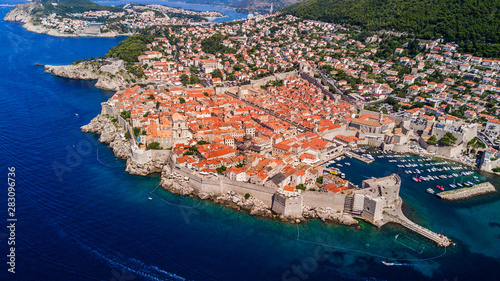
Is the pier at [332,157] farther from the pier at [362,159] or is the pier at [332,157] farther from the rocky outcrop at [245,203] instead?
the rocky outcrop at [245,203]

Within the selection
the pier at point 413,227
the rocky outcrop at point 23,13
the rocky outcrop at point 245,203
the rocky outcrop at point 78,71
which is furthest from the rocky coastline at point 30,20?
the pier at point 413,227

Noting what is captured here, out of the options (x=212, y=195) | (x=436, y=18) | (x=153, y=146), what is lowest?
(x=212, y=195)

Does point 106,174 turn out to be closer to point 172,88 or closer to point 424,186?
point 172,88

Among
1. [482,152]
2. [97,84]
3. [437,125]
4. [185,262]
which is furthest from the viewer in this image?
[97,84]

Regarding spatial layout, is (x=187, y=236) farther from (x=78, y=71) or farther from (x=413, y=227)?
(x=78, y=71)

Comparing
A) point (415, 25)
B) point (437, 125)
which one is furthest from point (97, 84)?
point (415, 25)

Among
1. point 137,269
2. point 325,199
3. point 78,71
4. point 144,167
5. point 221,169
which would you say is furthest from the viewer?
point 78,71

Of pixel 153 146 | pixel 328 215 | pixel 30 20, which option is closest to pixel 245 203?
pixel 328 215
